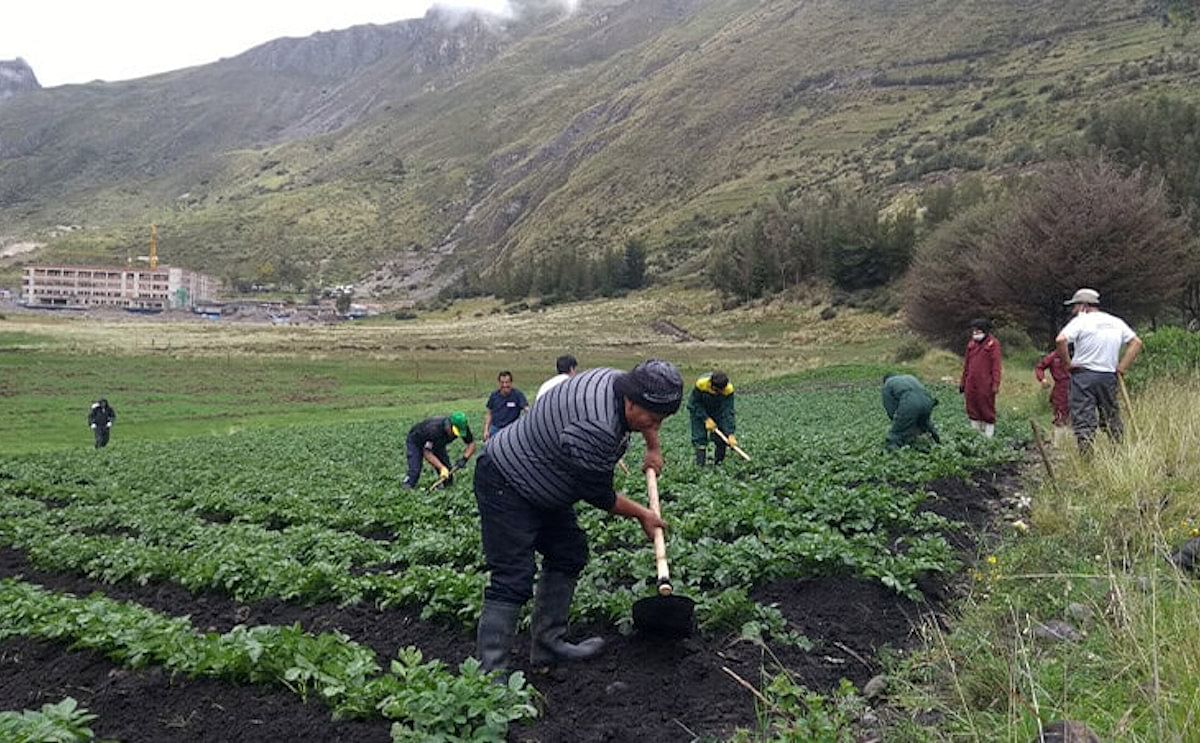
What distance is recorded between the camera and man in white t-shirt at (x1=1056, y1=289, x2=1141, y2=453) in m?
10.5

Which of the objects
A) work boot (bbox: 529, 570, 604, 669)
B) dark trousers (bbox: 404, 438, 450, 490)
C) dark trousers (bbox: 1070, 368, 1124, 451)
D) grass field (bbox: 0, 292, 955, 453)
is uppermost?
dark trousers (bbox: 1070, 368, 1124, 451)

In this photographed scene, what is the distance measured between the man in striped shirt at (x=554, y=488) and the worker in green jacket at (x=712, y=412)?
7.48 m

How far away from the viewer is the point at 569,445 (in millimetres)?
5395

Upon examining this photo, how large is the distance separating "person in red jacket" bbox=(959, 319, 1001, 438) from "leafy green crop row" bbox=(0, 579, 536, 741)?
11525 millimetres

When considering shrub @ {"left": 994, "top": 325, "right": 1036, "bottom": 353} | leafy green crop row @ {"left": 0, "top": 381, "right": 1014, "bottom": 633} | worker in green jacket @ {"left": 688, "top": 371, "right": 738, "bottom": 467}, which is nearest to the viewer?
leafy green crop row @ {"left": 0, "top": 381, "right": 1014, "bottom": 633}

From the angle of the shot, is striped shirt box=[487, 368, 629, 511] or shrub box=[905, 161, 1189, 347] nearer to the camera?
striped shirt box=[487, 368, 629, 511]

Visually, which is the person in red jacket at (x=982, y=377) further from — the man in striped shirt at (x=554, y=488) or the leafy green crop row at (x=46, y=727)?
the leafy green crop row at (x=46, y=727)

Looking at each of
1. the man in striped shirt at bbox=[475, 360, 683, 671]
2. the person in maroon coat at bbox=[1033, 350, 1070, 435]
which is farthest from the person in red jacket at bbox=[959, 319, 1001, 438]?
the man in striped shirt at bbox=[475, 360, 683, 671]

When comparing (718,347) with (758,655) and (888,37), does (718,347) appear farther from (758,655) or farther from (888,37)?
(888,37)

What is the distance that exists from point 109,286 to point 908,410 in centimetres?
19337

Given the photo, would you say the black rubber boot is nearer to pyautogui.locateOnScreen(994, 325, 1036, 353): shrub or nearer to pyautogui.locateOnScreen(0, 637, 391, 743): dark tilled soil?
pyautogui.locateOnScreen(0, 637, 391, 743): dark tilled soil

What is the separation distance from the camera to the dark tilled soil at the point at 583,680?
4.99m

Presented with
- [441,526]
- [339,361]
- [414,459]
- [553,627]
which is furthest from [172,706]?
[339,361]

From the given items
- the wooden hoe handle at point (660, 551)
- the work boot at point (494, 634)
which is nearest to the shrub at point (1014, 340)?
the wooden hoe handle at point (660, 551)
